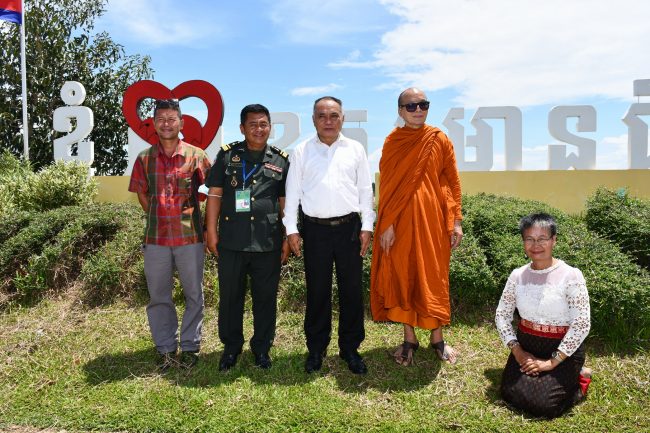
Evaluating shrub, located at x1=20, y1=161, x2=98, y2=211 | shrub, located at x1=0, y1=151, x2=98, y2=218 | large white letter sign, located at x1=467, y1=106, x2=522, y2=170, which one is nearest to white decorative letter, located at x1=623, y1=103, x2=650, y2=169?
large white letter sign, located at x1=467, y1=106, x2=522, y2=170

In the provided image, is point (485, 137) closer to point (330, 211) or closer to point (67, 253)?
point (330, 211)

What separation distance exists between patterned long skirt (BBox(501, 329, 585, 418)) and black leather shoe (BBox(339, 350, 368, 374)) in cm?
97

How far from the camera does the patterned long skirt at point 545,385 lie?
310 cm

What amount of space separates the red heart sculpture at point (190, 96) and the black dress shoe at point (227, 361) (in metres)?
5.73

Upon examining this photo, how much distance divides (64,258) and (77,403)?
2.92 m

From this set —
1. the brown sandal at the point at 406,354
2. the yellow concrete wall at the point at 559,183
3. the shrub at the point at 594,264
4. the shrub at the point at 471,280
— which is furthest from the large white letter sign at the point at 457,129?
the brown sandal at the point at 406,354

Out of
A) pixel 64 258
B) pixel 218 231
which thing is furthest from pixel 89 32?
pixel 218 231

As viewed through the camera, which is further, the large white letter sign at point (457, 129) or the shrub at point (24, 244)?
the large white letter sign at point (457, 129)

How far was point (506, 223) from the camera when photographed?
554 cm

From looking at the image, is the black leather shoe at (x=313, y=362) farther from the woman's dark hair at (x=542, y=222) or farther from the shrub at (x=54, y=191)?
the shrub at (x=54, y=191)

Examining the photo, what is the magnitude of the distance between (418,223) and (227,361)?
67.3 inches

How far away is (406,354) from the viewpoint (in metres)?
3.85

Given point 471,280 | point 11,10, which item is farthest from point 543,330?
point 11,10

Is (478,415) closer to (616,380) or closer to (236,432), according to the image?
(616,380)
